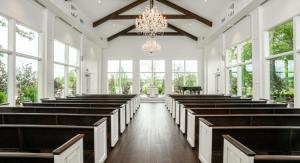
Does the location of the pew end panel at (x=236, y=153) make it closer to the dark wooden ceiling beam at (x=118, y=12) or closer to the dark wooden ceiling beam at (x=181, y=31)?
the dark wooden ceiling beam at (x=118, y=12)

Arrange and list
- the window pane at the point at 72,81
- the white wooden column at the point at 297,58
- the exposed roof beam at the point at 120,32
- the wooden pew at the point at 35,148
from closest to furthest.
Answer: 1. the wooden pew at the point at 35,148
2. the white wooden column at the point at 297,58
3. the window pane at the point at 72,81
4. the exposed roof beam at the point at 120,32

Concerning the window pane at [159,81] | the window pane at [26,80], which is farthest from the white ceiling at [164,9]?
the window pane at [159,81]

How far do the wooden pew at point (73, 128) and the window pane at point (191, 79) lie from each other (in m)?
11.6

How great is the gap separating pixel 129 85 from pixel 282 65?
33.3 ft

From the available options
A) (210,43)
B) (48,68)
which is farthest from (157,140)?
(210,43)

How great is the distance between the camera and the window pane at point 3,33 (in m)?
5.29

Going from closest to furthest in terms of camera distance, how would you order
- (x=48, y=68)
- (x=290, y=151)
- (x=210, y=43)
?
(x=290, y=151), (x=48, y=68), (x=210, y=43)

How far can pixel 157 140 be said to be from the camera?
4.48 meters

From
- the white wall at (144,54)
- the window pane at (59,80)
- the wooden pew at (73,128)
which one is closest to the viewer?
the wooden pew at (73,128)

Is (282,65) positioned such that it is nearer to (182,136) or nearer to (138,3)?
(182,136)

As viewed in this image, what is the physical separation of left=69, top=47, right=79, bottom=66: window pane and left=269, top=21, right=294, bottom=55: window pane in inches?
285

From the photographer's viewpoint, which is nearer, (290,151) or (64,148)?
(64,148)

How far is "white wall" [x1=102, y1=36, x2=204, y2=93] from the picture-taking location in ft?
49.1

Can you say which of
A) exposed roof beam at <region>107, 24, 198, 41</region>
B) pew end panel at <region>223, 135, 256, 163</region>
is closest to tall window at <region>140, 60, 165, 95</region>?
exposed roof beam at <region>107, 24, 198, 41</region>
